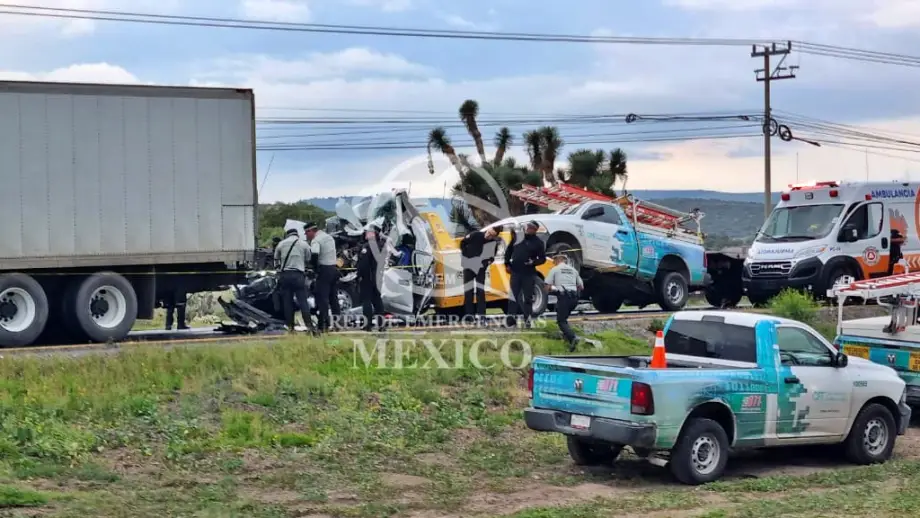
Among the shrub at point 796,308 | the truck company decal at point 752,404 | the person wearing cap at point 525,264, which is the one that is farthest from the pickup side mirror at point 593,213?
the truck company decal at point 752,404

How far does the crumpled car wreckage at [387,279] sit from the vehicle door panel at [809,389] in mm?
8966

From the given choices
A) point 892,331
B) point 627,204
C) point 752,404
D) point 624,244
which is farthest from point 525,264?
point 752,404

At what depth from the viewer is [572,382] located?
446 inches

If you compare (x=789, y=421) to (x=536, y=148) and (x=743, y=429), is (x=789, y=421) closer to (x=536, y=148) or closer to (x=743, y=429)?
(x=743, y=429)

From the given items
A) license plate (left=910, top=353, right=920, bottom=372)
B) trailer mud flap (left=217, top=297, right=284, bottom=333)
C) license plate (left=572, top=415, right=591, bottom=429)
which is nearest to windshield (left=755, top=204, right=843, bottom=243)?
license plate (left=910, top=353, right=920, bottom=372)

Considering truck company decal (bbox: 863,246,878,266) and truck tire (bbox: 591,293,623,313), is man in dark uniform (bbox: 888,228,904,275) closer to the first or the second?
truck company decal (bbox: 863,246,878,266)

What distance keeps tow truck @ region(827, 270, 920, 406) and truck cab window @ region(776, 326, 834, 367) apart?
3.12 m

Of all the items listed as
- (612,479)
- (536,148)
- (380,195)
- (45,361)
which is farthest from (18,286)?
(536,148)

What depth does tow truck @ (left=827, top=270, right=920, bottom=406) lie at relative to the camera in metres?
15.0

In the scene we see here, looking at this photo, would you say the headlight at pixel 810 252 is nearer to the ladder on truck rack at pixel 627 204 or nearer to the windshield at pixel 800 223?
the windshield at pixel 800 223

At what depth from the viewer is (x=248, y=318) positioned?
1997 cm

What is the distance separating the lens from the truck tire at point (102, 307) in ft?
58.6

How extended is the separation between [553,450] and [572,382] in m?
1.71

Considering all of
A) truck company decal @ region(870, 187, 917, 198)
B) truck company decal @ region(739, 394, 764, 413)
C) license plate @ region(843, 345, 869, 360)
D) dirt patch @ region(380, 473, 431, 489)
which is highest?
truck company decal @ region(870, 187, 917, 198)
